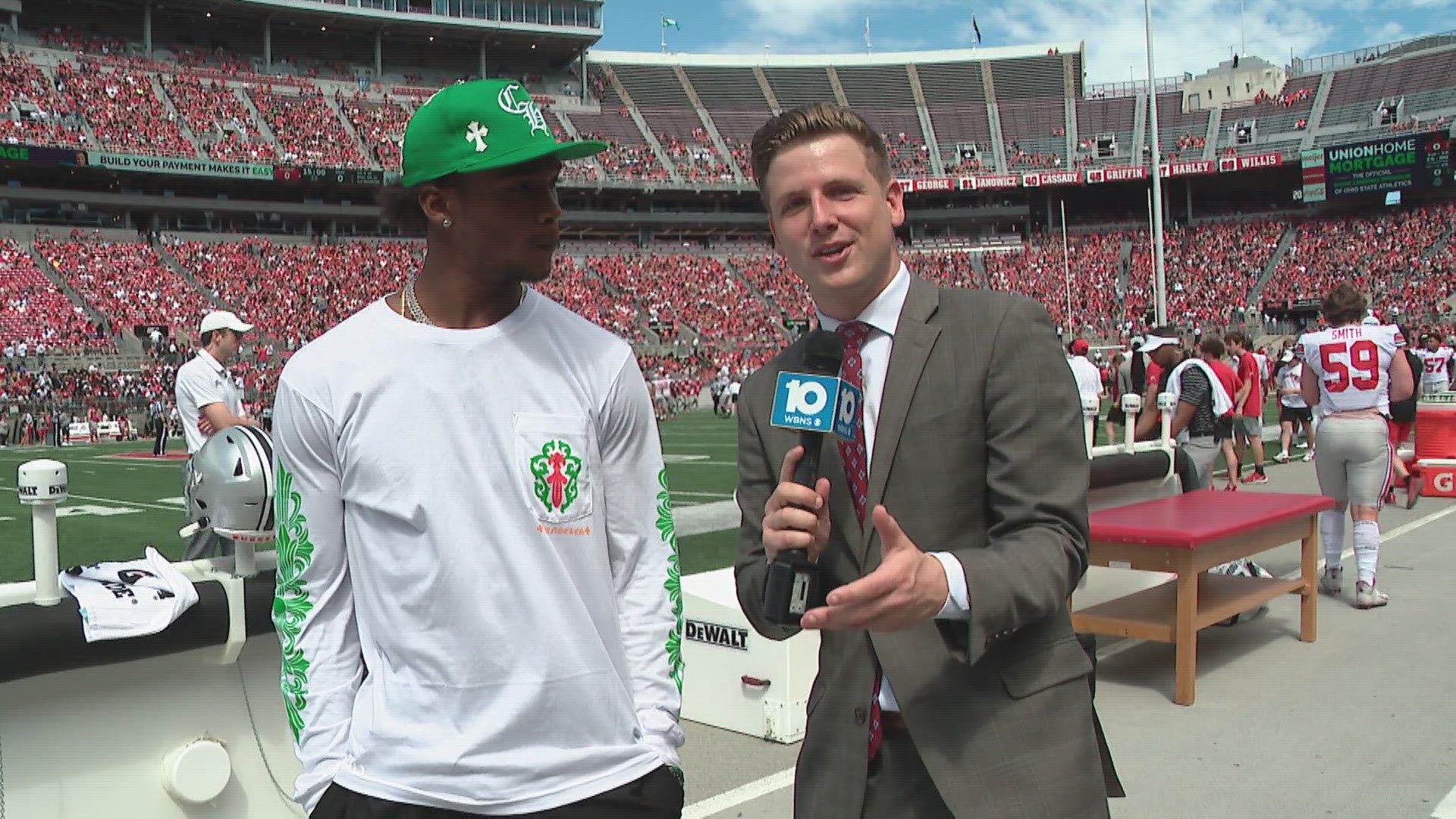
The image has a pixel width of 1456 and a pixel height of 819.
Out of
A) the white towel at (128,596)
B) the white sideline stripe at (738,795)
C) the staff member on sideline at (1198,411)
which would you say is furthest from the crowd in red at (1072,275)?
the white towel at (128,596)

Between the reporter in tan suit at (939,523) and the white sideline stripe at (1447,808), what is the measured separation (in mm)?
2855

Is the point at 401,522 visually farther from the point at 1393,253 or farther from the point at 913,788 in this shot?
the point at 1393,253

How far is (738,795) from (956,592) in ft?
9.71

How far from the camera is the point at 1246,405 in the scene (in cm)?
1395

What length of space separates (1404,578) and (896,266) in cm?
748

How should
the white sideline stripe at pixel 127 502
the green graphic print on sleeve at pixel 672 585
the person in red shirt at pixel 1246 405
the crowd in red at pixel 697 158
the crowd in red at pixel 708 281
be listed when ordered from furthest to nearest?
the crowd in red at pixel 697 158 < the crowd in red at pixel 708 281 < the white sideline stripe at pixel 127 502 < the person in red shirt at pixel 1246 405 < the green graphic print on sleeve at pixel 672 585

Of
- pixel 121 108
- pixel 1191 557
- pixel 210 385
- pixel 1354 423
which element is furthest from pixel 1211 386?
pixel 121 108

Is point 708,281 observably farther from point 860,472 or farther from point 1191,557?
point 860,472

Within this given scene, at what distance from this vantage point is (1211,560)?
5445 millimetres

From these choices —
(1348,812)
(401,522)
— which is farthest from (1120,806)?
(401,522)

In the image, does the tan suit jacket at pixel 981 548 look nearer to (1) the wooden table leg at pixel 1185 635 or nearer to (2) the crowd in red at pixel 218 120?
(1) the wooden table leg at pixel 1185 635

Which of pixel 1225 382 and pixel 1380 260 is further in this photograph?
pixel 1380 260

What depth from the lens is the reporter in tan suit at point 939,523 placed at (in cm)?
170

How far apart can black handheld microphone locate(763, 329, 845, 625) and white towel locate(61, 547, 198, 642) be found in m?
2.05
